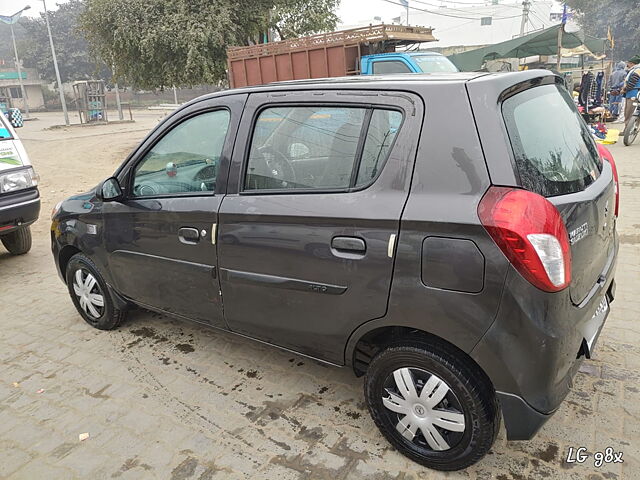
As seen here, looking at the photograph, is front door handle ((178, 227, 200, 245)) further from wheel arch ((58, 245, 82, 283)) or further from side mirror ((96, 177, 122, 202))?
wheel arch ((58, 245, 82, 283))

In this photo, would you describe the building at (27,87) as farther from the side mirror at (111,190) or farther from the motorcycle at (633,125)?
the side mirror at (111,190)

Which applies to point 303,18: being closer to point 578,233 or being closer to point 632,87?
point 632,87

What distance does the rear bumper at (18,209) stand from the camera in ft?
16.1

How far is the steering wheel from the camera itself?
2.53 metres

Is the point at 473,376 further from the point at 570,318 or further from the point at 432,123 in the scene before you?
the point at 432,123

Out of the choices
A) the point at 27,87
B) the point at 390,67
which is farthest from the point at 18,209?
the point at 27,87

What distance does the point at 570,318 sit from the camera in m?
1.96

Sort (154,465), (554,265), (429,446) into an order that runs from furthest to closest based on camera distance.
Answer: (154,465) → (429,446) → (554,265)

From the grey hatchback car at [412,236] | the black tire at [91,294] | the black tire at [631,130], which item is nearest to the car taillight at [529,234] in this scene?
the grey hatchback car at [412,236]

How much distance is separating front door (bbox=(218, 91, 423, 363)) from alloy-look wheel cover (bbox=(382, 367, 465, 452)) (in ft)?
1.02

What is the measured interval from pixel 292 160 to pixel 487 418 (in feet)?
4.94

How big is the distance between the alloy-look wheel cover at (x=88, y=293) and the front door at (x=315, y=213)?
1478 millimetres

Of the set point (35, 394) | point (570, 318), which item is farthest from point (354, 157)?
point (35, 394)

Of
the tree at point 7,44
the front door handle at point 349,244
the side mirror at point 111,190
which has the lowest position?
the front door handle at point 349,244
